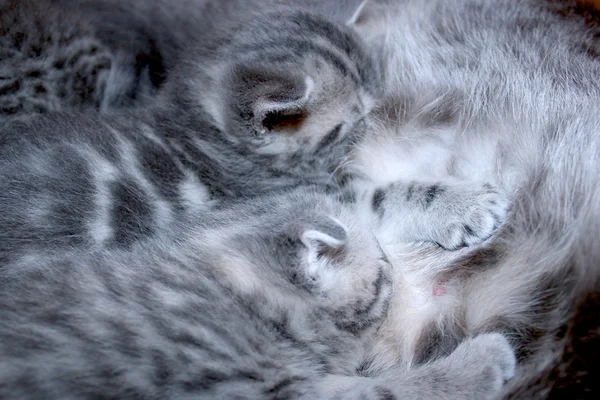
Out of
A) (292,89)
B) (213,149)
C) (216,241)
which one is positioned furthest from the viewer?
(213,149)

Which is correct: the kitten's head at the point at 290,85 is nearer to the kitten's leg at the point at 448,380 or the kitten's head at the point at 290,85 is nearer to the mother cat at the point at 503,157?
the mother cat at the point at 503,157

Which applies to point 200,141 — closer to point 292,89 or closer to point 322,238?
point 292,89

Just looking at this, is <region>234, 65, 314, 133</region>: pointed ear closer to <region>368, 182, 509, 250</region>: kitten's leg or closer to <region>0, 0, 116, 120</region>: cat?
<region>368, 182, 509, 250</region>: kitten's leg

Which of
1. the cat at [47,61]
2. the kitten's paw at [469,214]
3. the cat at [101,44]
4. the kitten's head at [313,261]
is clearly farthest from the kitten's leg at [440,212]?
the cat at [47,61]

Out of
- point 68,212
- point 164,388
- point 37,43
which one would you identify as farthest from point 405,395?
point 37,43

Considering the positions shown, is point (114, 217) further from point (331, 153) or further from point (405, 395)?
point (405, 395)

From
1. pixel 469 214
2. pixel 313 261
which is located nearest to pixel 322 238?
pixel 313 261
